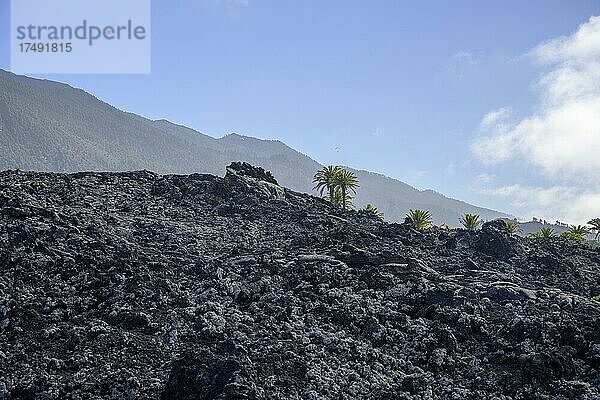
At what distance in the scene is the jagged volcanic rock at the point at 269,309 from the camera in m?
15.6

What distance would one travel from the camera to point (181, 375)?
605 inches

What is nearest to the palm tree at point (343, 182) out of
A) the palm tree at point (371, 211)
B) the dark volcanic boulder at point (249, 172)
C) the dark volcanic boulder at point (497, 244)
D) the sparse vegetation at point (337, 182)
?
the sparse vegetation at point (337, 182)

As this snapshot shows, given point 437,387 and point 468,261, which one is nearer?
point 437,387

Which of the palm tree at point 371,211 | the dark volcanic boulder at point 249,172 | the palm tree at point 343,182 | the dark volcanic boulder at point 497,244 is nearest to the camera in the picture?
the dark volcanic boulder at point 497,244

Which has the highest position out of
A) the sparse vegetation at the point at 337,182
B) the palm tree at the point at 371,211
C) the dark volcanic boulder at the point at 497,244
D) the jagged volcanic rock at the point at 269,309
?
the sparse vegetation at the point at 337,182

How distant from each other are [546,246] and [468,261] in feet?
27.9

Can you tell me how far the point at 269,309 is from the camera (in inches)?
757

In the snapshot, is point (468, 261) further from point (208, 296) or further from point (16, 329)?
point (16, 329)

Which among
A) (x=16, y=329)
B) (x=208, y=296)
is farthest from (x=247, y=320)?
(x=16, y=329)

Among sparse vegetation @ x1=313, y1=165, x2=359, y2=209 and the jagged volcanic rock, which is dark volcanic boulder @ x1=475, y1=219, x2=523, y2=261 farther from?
sparse vegetation @ x1=313, y1=165, x2=359, y2=209

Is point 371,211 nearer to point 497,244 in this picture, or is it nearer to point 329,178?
point 329,178

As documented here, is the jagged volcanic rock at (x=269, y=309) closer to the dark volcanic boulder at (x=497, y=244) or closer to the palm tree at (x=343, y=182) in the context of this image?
the dark volcanic boulder at (x=497, y=244)

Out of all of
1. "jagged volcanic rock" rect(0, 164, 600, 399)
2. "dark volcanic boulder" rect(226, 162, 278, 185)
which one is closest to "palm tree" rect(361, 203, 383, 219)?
"jagged volcanic rock" rect(0, 164, 600, 399)

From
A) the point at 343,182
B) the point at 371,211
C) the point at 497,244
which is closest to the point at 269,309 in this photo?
the point at 497,244
